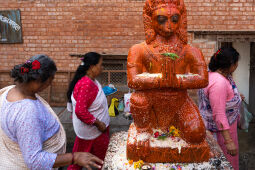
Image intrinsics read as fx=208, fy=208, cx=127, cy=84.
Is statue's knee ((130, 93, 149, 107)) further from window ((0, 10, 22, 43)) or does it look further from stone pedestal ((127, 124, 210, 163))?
window ((0, 10, 22, 43))

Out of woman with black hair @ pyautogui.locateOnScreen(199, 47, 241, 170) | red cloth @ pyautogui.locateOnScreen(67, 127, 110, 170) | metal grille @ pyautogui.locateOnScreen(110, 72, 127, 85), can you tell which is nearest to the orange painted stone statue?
woman with black hair @ pyautogui.locateOnScreen(199, 47, 241, 170)

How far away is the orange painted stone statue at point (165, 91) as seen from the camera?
6.15 ft

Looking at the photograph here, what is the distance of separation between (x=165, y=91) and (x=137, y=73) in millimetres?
311

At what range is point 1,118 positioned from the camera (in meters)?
1.39

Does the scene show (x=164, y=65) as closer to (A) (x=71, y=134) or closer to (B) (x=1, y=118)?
(B) (x=1, y=118)

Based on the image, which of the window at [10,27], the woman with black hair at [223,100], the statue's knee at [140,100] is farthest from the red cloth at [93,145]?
the window at [10,27]

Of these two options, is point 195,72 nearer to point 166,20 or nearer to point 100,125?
point 166,20

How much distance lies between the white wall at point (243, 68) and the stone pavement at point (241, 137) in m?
1.28

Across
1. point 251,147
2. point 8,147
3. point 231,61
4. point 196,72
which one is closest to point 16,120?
point 8,147

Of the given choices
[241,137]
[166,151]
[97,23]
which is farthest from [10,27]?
[241,137]

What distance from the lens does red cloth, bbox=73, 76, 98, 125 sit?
231 centimetres

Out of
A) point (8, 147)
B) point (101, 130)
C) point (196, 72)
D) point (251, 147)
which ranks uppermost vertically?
point (196, 72)

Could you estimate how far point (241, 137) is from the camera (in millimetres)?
4234

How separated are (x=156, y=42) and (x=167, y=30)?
0.55 ft
